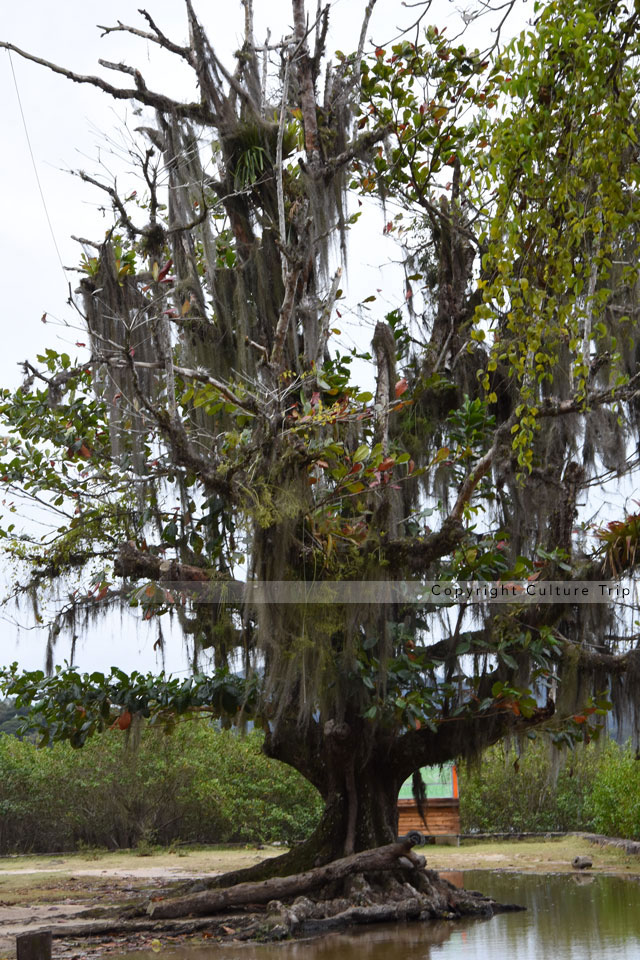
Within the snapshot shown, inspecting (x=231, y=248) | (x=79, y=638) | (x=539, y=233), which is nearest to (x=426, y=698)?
(x=79, y=638)

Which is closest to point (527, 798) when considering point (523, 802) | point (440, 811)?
point (523, 802)

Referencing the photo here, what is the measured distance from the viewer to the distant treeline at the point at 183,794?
46.4 feet

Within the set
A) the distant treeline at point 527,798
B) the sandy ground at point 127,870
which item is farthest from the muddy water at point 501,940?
the distant treeline at point 527,798

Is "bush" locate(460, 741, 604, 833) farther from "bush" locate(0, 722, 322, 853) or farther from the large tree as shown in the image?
the large tree

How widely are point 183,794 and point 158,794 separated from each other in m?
0.37

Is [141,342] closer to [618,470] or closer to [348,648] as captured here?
[348,648]

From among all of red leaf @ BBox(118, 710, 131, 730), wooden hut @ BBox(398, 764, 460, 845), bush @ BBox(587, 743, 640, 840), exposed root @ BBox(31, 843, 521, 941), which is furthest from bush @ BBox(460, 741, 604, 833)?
red leaf @ BBox(118, 710, 131, 730)

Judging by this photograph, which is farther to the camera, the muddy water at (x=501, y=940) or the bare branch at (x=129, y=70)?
the bare branch at (x=129, y=70)

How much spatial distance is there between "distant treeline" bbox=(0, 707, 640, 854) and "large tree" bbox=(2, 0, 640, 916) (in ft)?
22.0

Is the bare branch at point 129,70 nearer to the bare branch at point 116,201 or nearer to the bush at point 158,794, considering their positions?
the bare branch at point 116,201

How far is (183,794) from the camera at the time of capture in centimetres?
1435

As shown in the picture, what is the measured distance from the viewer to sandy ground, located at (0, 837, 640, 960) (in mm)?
6895

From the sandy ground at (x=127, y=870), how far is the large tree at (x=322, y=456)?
1.53m

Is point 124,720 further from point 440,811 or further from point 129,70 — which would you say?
point 440,811
